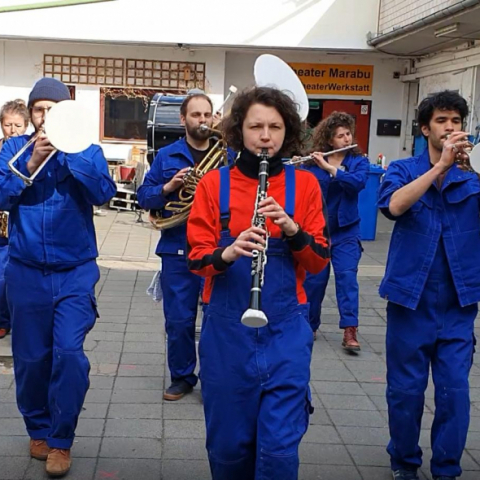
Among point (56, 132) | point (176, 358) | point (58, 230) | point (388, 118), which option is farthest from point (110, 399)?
point (388, 118)

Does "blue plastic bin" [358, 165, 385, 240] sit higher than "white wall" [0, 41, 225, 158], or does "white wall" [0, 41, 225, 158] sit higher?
"white wall" [0, 41, 225, 158]

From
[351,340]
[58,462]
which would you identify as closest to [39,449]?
[58,462]

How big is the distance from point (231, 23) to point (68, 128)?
11.5 meters

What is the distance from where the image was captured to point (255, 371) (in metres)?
2.81

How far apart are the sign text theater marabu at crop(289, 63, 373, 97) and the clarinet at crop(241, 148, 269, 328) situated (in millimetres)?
13199

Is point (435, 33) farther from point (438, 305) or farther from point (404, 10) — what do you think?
point (438, 305)

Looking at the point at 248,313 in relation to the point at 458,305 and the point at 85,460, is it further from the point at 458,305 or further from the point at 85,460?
the point at 85,460

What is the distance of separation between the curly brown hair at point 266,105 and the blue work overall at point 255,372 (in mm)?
241

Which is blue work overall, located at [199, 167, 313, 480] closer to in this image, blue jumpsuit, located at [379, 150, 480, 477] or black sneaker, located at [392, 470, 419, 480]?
blue jumpsuit, located at [379, 150, 480, 477]

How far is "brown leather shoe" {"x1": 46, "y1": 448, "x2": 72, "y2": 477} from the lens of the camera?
3.58 metres

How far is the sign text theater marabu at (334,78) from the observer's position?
15633 millimetres

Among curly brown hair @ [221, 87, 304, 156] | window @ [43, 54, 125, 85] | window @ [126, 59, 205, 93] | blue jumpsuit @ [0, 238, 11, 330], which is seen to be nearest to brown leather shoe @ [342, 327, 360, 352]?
blue jumpsuit @ [0, 238, 11, 330]

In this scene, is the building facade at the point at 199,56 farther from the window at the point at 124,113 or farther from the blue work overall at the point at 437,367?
the blue work overall at the point at 437,367

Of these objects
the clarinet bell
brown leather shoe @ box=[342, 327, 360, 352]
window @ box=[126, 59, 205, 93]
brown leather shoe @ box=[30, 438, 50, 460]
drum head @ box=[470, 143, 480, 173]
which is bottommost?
brown leather shoe @ box=[30, 438, 50, 460]
